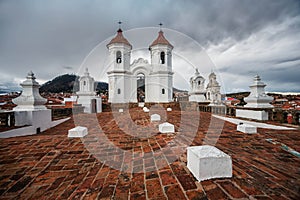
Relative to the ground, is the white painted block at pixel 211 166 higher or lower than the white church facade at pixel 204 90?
lower

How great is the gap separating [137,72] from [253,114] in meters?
16.9

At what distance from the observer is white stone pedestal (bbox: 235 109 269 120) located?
543 centimetres

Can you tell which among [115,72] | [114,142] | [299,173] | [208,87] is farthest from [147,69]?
[299,173]

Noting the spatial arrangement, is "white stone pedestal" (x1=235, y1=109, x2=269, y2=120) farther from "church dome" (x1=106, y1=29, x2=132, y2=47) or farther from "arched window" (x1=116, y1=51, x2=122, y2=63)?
"church dome" (x1=106, y1=29, x2=132, y2=47)

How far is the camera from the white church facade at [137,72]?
775 inches

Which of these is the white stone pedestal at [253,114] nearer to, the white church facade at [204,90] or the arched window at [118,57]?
the white church facade at [204,90]

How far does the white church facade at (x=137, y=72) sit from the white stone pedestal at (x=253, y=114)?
14590 millimetres

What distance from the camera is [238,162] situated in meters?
1.96

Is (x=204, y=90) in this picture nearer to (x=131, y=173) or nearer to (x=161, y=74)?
(x=131, y=173)

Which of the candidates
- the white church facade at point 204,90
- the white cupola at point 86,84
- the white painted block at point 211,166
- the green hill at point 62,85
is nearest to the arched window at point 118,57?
the white cupola at point 86,84

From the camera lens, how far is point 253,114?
576cm

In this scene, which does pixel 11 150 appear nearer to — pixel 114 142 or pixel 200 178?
pixel 114 142

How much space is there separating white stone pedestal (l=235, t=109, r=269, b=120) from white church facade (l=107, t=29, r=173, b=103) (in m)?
14.6

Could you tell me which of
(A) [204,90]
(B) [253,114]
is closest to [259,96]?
(B) [253,114]
